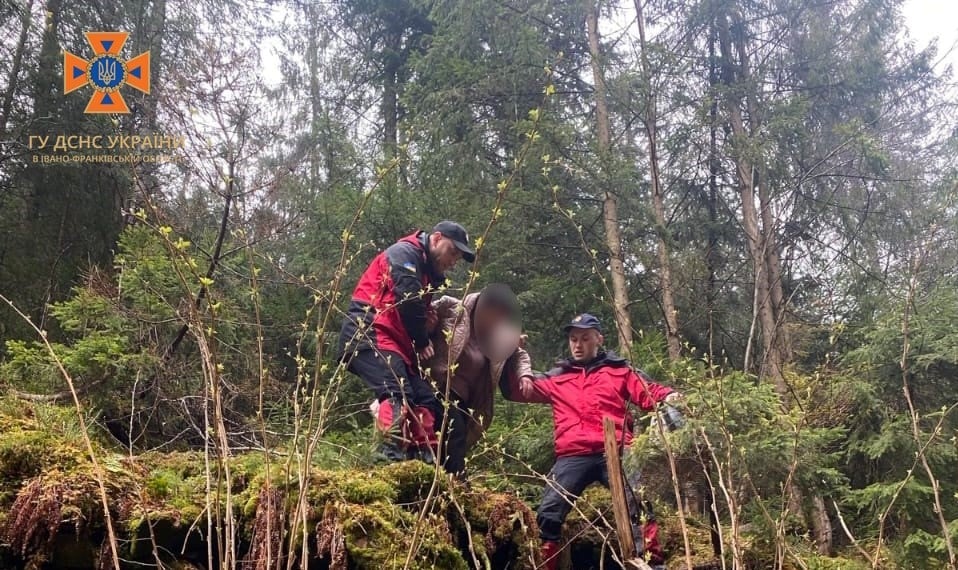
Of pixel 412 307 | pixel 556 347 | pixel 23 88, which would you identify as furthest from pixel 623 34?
pixel 23 88

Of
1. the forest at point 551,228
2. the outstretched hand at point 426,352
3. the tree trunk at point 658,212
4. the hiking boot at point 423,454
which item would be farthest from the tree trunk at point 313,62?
the hiking boot at point 423,454

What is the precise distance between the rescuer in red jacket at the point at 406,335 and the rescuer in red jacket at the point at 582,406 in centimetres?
81

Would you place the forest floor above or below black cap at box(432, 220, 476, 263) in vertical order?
below

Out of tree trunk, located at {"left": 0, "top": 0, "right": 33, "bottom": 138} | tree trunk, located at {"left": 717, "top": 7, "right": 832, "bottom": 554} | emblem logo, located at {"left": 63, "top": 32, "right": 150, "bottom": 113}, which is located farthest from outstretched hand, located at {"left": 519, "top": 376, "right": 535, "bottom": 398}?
tree trunk, located at {"left": 0, "top": 0, "right": 33, "bottom": 138}

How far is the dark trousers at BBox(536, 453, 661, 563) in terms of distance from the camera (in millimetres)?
4348

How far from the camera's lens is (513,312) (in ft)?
17.1

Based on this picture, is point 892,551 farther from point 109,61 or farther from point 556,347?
point 109,61

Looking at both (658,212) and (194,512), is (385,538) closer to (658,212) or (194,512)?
(194,512)

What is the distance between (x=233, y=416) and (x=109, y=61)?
5.67 m

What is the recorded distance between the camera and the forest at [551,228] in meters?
Answer: 5.34

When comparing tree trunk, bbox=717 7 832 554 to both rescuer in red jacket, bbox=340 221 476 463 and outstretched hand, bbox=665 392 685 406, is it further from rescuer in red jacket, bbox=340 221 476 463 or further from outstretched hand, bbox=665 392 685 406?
rescuer in red jacket, bbox=340 221 476 463

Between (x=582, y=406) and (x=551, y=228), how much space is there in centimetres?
537

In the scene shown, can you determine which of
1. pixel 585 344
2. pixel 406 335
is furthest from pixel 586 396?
pixel 406 335

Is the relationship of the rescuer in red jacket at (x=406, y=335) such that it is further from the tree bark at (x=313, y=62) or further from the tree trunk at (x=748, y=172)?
the tree bark at (x=313, y=62)
